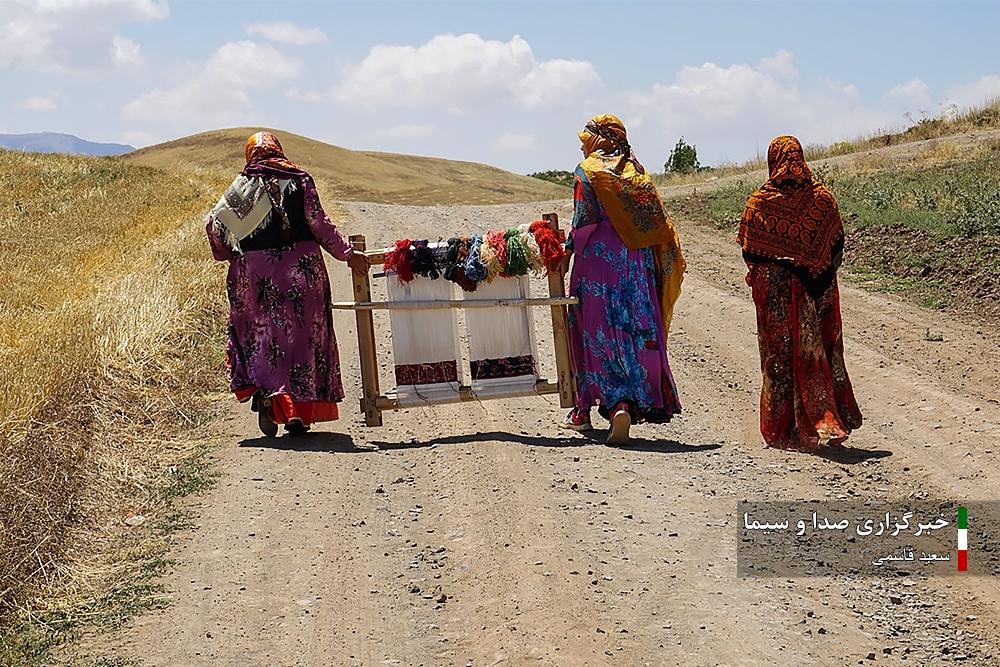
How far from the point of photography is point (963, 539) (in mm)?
6523

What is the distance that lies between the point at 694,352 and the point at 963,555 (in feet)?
Answer: 21.2

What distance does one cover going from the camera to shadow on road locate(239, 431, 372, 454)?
9039mm

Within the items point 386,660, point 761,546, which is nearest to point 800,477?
point 761,546

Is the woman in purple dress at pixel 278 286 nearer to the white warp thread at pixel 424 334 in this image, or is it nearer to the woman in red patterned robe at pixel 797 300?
the white warp thread at pixel 424 334

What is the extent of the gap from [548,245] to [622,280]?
0.60 m

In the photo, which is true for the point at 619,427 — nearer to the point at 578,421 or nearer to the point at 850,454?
the point at 578,421

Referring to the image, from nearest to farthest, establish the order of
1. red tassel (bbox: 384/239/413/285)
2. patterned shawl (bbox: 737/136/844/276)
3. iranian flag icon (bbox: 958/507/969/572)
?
iranian flag icon (bbox: 958/507/969/572) → patterned shawl (bbox: 737/136/844/276) → red tassel (bbox: 384/239/413/285)

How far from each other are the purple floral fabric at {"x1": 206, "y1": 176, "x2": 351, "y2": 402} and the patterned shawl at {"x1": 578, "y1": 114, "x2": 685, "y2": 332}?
1874 mm

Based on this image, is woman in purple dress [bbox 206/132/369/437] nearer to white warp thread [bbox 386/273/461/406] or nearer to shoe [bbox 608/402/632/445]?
white warp thread [bbox 386/273/461/406]

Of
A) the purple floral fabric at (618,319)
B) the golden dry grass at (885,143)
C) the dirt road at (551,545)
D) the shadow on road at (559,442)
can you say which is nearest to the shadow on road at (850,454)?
the dirt road at (551,545)

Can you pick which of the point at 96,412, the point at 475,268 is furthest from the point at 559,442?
the point at 96,412

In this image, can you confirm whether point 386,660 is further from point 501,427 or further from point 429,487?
point 501,427

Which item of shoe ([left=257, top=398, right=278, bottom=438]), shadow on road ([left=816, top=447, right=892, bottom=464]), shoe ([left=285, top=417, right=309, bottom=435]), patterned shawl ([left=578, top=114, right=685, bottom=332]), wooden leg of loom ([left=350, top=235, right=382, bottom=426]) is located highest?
patterned shawl ([left=578, top=114, right=685, bottom=332])

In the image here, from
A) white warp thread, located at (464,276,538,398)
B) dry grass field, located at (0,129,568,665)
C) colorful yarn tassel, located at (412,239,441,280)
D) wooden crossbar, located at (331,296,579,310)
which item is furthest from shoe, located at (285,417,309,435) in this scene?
colorful yarn tassel, located at (412,239,441,280)
